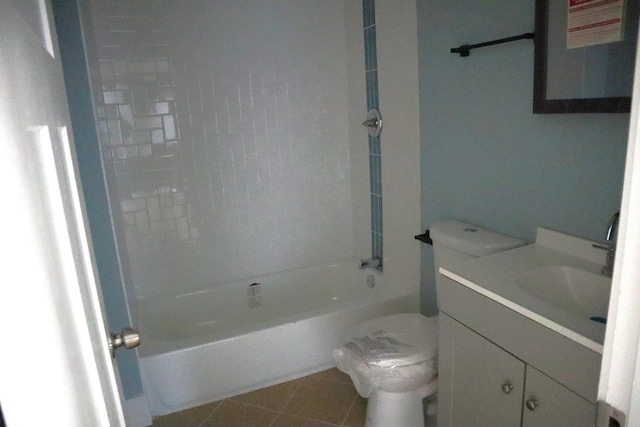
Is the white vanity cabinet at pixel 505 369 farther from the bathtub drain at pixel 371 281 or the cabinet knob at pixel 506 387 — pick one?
the bathtub drain at pixel 371 281

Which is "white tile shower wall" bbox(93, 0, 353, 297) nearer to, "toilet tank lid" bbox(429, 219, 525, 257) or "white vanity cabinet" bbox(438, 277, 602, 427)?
"toilet tank lid" bbox(429, 219, 525, 257)

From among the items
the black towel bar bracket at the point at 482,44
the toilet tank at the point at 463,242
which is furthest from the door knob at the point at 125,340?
the black towel bar bracket at the point at 482,44

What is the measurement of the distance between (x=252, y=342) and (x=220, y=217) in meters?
0.93

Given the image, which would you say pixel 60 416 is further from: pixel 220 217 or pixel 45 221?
pixel 220 217

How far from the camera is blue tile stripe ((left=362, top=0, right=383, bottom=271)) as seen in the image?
2678mm

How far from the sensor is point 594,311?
4.47ft

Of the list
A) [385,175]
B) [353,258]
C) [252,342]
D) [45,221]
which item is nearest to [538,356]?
[45,221]

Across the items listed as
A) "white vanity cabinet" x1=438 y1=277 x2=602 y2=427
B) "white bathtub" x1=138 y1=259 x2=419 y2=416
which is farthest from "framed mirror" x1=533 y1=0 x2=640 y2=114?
"white bathtub" x1=138 y1=259 x2=419 y2=416

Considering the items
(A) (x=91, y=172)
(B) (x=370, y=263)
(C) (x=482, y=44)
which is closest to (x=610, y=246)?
(C) (x=482, y=44)

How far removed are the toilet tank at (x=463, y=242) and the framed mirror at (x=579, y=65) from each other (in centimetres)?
51

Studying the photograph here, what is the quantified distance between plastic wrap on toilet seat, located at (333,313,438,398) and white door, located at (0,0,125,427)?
47.3 inches

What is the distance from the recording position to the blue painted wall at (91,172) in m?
1.71

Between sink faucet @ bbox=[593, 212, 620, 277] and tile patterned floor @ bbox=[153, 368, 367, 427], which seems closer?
sink faucet @ bbox=[593, 212, 620, 277]

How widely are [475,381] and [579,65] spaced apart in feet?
3.44
